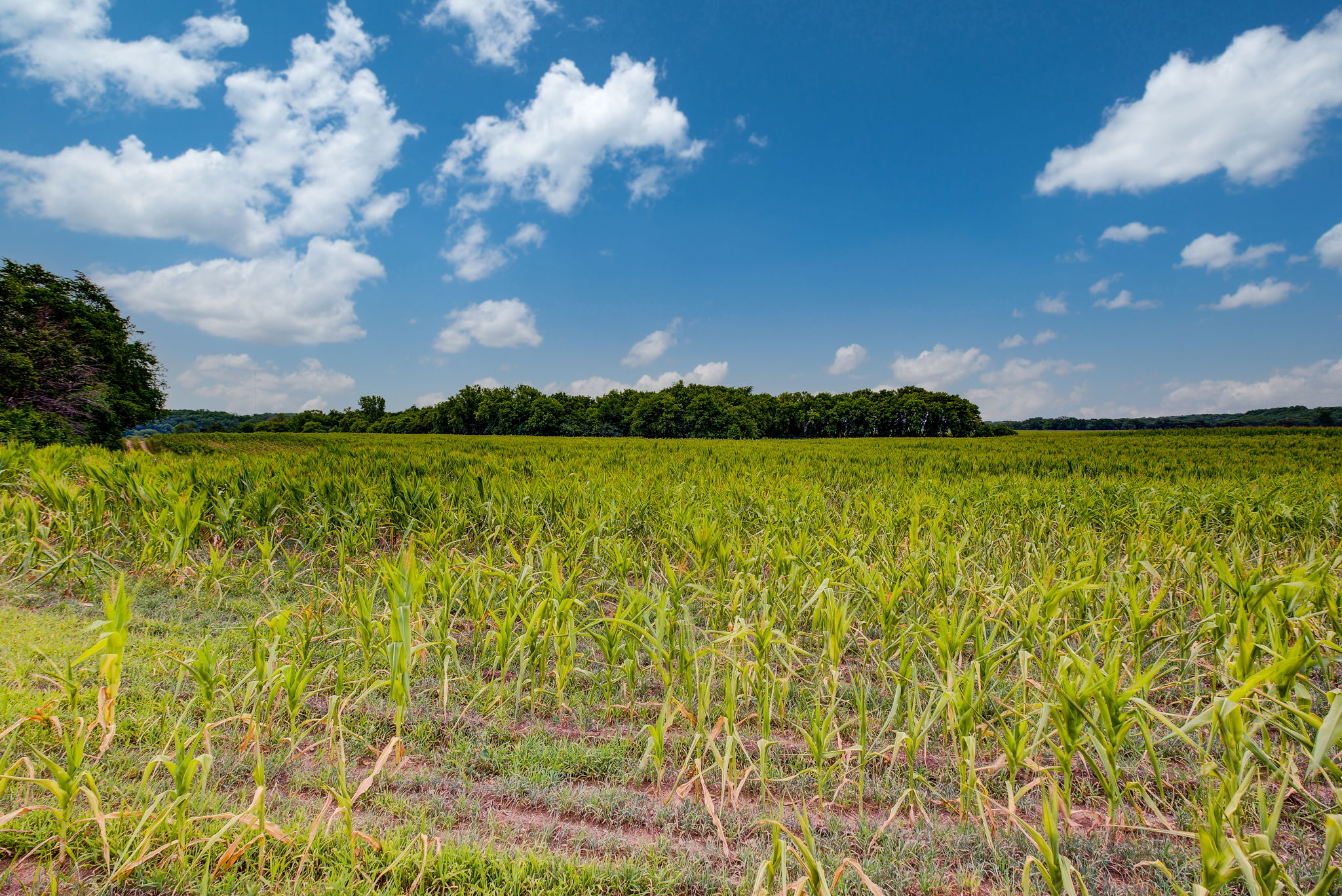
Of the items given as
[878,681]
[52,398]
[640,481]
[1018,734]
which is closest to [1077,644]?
[878,681]

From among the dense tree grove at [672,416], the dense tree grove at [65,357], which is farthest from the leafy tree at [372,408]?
the dense tree grove at [65,357]

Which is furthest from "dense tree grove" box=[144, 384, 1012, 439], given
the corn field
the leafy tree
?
the corn field

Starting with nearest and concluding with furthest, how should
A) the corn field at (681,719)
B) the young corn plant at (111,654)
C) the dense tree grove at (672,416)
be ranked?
1. the corn field at (681,719)
2. the young corn plant at (111,654)
3. the dense tree grove at (672,416)

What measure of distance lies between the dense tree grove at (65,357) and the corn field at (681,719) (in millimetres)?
24009

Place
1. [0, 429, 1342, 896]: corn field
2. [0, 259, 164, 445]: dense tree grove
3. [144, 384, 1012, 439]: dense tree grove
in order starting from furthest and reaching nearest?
[144, 384, 1012, 439]: dense tree grove
[0, 259, 164, 445]: dense tree grove
[0, 429, 1342, 896]: corn field

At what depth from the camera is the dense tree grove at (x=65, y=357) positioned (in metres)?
19.8

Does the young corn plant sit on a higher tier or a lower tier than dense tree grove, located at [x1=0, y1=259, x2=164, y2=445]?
lower

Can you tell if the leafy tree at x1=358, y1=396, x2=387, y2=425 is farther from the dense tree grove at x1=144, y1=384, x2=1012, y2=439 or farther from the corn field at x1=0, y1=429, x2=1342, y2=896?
the corn field at x1=0, y1=429, x2=1342, y2=896

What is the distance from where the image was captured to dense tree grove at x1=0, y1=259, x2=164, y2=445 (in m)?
19.8

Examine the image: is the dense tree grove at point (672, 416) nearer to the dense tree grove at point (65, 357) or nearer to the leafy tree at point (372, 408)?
the leafy tree at point (372, 408)

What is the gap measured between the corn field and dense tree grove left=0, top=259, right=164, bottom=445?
78.8ft

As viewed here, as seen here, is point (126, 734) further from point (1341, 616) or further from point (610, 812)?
point (1341, 616)

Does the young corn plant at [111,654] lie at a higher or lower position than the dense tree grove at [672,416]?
lower

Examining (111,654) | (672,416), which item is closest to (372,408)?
(672,416)
